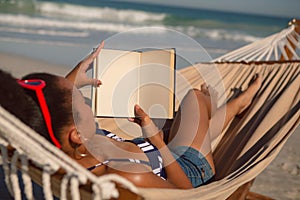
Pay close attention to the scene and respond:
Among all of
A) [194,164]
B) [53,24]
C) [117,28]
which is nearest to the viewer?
[194,164]

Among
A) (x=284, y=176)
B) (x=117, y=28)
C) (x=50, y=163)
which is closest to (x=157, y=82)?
(x=50, y=163)

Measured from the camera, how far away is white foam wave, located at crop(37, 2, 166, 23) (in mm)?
12164

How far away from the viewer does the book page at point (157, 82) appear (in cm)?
165

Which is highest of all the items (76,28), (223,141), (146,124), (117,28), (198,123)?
(146,124)

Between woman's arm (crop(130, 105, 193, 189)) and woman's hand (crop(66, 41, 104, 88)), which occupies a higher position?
woman's hand (crop(66, 41, 104, 88))

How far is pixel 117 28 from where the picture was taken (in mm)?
10680

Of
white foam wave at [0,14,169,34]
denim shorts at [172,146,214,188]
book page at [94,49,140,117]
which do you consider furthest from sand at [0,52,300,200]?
white foam wave at [0,14,169,34]

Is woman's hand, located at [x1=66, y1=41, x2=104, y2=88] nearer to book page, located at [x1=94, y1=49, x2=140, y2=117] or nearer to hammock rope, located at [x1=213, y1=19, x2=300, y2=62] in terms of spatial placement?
book page, located at [x1=94, y1=49, x2=140, y2=117]

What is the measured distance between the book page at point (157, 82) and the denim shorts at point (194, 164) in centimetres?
16

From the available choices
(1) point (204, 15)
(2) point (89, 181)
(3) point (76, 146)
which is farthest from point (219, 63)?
(1) point (204, 15)

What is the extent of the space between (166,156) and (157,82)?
0.37m

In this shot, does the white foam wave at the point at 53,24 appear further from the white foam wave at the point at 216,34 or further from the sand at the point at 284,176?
the sand at the point at 284,176

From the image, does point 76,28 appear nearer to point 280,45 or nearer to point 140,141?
point 280,45

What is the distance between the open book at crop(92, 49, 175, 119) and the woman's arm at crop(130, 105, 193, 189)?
162 millimetres
